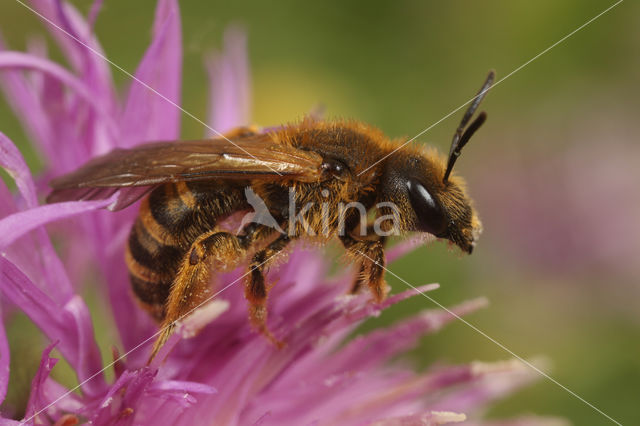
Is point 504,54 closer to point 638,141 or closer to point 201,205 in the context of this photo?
point 638,141

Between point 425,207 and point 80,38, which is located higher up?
point 80,38

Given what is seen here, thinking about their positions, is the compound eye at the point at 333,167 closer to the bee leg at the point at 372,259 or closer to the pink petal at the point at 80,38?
the bee leg at the point at 372,259

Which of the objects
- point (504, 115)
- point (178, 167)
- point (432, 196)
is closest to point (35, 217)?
point (178, 167)

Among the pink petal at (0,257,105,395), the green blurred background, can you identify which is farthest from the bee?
the green blurred background

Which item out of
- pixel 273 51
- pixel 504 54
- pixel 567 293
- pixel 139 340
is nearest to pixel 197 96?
pixel 273 51

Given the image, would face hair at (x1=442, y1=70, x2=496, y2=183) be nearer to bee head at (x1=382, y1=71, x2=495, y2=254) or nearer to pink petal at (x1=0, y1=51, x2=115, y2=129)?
bee head at (x1=382, y1=71, x2=495, y2=254)

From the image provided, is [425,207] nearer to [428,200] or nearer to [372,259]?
[428,200]
